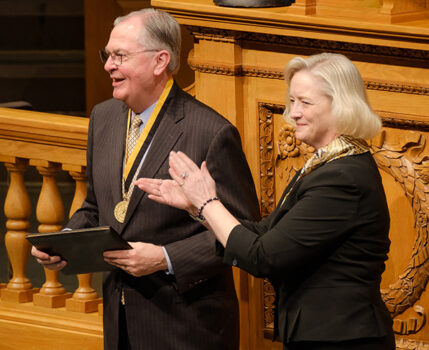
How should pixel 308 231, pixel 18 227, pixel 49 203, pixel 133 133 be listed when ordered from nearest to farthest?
1. pixel 308 231
2. pixel 133 133
3. pixel 49 203
4. pixel 18 227

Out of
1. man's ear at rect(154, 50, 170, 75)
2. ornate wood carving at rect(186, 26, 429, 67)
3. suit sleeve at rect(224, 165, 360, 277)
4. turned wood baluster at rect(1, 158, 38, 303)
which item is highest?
ornate wood carving at rect(186, 26, 429, 67)

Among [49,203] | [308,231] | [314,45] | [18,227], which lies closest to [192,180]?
[308,231]

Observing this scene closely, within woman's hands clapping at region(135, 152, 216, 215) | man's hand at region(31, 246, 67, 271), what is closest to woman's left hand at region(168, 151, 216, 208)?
woman's hands clapping at region(135, 152, 216, 215)

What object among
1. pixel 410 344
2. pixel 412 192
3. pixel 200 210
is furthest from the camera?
pixel 410 344

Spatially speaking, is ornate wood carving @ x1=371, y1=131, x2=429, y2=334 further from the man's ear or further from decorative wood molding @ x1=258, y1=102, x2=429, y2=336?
the man's ear

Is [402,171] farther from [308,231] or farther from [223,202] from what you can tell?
[308,231]

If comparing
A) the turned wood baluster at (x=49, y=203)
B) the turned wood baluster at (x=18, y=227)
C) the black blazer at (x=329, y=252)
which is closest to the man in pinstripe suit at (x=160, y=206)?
the black blazer at (x=329, y=252)

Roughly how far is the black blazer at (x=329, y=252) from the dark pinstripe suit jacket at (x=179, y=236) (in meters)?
0.50

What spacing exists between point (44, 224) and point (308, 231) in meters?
1.89

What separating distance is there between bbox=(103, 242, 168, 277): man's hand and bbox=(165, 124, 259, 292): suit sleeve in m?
0.06

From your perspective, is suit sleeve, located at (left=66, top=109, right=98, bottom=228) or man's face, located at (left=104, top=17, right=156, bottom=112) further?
suit sleeve, located at (left=66, top=109, right=98, bottom=228)

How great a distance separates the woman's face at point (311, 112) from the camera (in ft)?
10.5

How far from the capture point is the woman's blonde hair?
3174 millimetres

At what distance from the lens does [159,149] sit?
3.77 m
